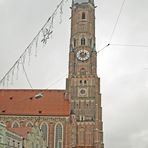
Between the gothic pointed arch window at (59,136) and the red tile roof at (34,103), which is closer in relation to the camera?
the gothic pointed arch window at (59,136)

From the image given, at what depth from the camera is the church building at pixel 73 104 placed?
214 feet

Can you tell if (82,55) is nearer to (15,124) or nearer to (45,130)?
(45,130)

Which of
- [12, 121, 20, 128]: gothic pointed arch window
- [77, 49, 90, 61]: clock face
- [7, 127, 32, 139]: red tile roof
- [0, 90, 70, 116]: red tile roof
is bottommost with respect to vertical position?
[7, 127, 32, 139]: red tile roof

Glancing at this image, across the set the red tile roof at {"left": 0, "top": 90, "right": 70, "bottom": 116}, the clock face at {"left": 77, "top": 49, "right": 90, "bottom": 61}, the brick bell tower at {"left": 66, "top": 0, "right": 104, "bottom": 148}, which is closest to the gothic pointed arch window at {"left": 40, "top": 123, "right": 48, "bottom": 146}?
the red tile roof at {"left": 0, "top": 90, "right": 70, "bottom": 116}

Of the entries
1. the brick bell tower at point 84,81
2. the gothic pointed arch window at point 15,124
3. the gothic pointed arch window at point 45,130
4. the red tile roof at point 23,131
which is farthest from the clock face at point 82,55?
the red tile roof at point 23,131

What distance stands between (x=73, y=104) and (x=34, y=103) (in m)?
7.74

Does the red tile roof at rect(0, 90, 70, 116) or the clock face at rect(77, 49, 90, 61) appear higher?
the clock face at rect(77, 49, 90, 61)

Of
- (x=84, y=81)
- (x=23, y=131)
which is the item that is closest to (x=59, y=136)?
(x=84, y=81)

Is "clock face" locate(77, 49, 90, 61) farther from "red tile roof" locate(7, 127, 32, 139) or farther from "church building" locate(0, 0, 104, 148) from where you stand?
"red tile roof" locate(7, 127, 32, 139)

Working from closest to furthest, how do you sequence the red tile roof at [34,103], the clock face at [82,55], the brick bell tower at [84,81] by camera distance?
the brick bell tower at [84,81] < the red tile roof at [34,103] < the clock face at [82,55]

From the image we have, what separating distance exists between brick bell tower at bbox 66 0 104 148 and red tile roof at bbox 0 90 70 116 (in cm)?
232

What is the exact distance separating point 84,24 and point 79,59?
7.65 meters

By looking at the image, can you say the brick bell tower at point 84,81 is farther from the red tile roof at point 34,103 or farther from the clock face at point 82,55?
the red tile roof at point 34,103

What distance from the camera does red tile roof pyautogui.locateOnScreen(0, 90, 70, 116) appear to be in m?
67.2
